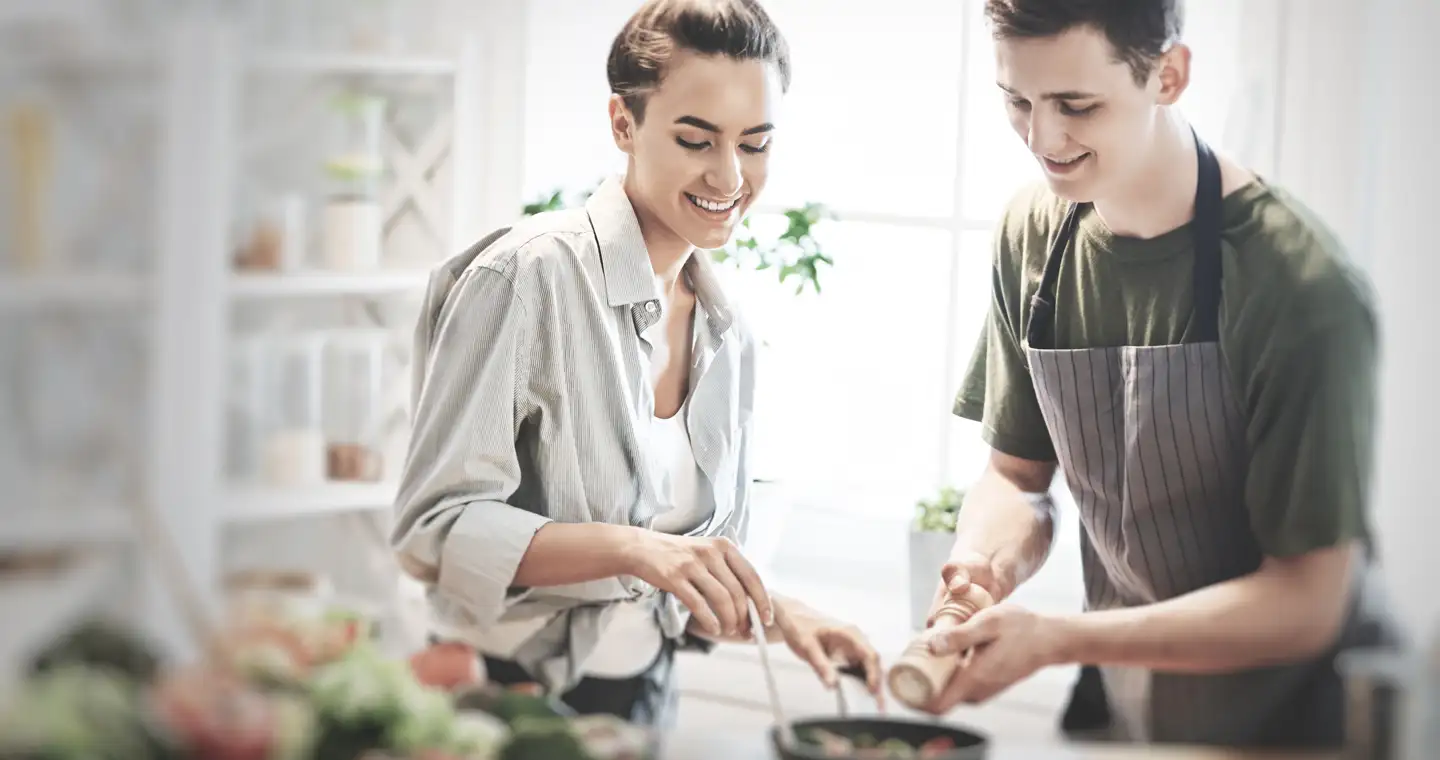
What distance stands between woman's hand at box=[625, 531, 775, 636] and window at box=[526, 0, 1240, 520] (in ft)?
2.25

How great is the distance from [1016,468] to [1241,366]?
308 mm

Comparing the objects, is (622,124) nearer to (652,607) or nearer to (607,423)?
(607,423)

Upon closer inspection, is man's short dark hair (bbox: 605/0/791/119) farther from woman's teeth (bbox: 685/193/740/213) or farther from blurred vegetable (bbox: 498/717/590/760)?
blurred vegetable (bbox: 498/717/590/760)

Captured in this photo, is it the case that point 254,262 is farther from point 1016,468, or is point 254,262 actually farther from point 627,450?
point 1016,468

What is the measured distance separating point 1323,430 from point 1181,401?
0.12 m

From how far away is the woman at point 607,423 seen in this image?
1.24 meters

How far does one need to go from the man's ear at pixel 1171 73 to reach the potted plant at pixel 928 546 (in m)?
0.74

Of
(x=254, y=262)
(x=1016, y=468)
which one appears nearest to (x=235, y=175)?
(x=254, y=262)

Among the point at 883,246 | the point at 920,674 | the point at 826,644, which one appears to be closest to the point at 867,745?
the point at 920,674

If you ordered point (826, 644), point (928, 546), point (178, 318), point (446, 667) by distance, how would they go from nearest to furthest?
point (178, 318)
point (446, 667)
point (826, 644)
point (928, 546)

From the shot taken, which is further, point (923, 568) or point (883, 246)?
point (883, 246)

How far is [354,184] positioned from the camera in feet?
4.18

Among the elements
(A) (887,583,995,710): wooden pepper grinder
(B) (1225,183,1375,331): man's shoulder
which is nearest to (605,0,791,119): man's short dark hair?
(B) (1225,183,1375,331): man's shoulder

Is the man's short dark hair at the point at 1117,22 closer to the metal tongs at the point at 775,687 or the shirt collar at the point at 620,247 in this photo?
the shirt collar at the point at 620,247
